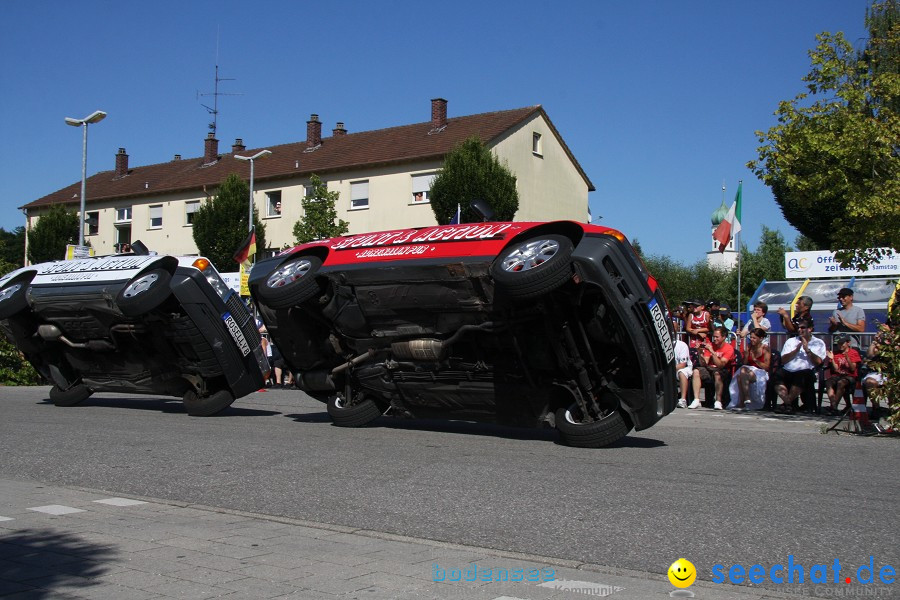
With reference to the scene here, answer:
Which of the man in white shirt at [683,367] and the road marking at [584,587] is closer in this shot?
the road marking at [584,587]

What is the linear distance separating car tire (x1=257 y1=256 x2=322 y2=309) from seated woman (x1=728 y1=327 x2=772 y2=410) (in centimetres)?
784

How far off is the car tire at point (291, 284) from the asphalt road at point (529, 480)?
1651 millimetres

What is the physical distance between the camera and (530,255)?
359 inches

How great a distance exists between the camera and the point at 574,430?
968 cm

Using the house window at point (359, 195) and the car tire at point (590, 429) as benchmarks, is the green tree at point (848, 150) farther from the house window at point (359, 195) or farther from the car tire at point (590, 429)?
the house window at point (359, 195)

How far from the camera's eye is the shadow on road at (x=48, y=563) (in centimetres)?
479

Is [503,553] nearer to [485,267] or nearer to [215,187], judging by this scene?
[485,267]

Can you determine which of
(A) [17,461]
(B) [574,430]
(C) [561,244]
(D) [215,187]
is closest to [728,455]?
(B) [574,430]

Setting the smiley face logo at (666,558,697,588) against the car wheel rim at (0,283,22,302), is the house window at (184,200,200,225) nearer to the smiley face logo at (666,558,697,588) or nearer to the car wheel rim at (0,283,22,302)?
the car wheel rim at (0,283,22,302)

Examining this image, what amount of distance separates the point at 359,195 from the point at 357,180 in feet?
2.35

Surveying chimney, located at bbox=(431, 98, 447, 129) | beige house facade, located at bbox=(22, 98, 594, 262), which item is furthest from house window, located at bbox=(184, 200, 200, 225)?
chimney, located at bbox=(431, 98, 447, 129)

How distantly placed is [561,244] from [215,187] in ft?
138

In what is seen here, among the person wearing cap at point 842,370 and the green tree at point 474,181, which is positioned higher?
the green tree at point 474,181

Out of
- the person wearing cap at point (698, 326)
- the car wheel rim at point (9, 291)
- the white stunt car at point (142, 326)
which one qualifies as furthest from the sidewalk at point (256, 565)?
the person wearing cap at point (698, 326)
